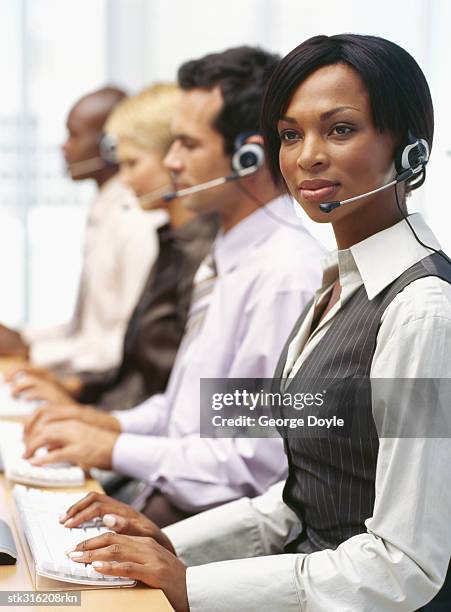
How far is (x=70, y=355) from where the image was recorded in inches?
116

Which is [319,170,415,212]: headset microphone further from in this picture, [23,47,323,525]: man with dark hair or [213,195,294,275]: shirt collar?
[213,195,294,275]: shirt collar

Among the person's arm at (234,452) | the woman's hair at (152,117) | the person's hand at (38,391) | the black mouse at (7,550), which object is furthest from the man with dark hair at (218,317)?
the woman's hair at (152,117)

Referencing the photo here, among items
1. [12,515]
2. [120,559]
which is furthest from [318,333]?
[12,515]

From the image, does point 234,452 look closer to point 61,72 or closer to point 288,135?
point 288,135

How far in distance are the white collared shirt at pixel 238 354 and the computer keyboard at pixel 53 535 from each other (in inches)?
9.0

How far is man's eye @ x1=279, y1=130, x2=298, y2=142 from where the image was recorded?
Result: 120 cm

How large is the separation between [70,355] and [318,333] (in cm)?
181

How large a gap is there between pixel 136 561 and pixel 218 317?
700mm

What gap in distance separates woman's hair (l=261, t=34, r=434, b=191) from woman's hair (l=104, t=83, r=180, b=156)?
152 cm

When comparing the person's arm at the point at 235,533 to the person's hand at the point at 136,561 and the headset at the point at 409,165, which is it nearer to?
the person's hand at the point at 136,561

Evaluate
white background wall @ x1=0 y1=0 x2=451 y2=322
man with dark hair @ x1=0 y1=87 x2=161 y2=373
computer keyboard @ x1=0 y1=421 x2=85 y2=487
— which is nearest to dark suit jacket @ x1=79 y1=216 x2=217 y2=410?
man with dark hair @ x1=0 y1=87 x2=161 y2=373

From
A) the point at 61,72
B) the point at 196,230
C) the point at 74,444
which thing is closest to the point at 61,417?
the point at 74,444

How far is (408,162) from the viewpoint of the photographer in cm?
112

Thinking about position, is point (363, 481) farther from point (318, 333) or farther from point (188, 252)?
point (188, 252)
